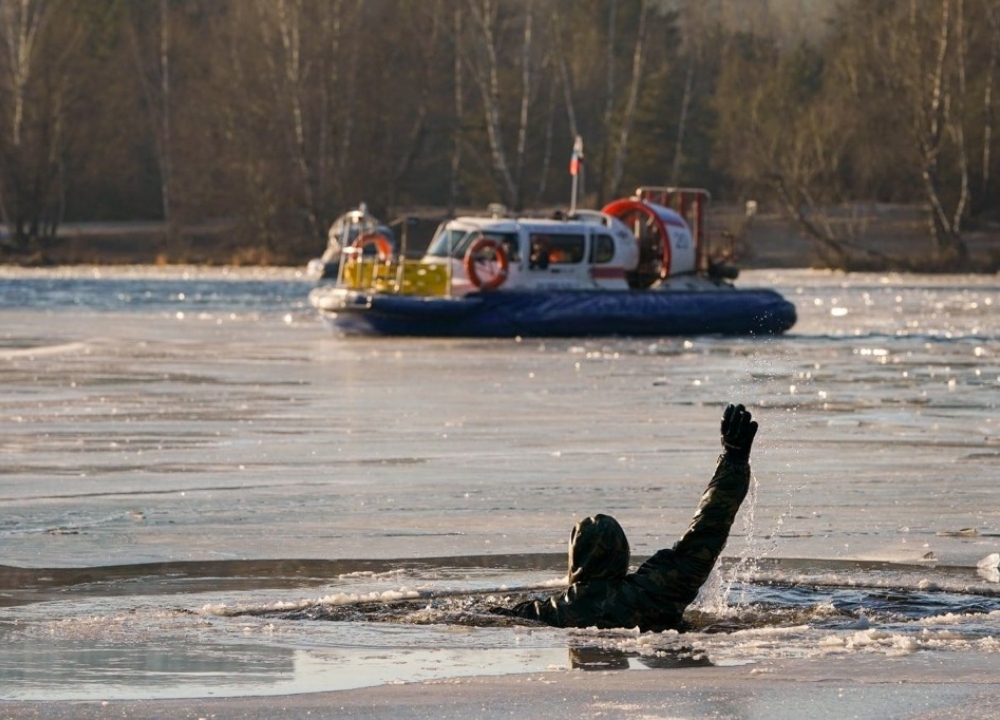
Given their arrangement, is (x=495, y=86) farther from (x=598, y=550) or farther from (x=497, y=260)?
(x=598, y=550)

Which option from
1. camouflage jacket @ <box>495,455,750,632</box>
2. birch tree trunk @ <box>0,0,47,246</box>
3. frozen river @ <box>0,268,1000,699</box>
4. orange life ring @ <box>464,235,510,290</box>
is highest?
birch tree trunk @ <box>0,0,47,246</box>

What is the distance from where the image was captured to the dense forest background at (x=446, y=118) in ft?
211

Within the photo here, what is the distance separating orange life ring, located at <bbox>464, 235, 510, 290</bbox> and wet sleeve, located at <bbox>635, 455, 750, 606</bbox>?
74.0ft

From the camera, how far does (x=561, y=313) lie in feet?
98.7

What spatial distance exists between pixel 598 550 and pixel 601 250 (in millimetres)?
24262

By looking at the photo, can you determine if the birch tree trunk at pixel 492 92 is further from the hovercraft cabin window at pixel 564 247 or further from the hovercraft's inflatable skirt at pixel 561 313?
the hovercraft's inflatable skirt at pixel 561 313

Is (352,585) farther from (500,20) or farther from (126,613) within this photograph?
(500,20)

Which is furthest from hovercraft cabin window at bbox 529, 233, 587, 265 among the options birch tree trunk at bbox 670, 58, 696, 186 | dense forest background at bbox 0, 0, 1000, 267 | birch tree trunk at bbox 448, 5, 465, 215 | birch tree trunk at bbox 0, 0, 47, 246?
birch tree trunk at bbox 670, 58, 696, 186

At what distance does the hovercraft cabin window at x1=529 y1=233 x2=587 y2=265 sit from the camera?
104ft

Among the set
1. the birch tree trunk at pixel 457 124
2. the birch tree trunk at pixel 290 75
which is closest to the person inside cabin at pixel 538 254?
the birch tree trunk at pixel 290 75

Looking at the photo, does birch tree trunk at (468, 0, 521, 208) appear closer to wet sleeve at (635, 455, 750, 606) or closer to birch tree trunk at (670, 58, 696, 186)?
birch tree trunk at (670, 58, 696, 186)

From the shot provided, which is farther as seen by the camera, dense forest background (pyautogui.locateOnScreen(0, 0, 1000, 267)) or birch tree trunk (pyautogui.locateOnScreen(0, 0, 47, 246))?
birch tree trunk (pyautogui.locateOnScreen(0, 0, 47, 246))

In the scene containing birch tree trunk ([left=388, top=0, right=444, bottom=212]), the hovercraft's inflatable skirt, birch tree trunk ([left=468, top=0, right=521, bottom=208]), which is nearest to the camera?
the hovercraft's inflatable skirt

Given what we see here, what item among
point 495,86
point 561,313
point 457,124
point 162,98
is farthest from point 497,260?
point 162,98
